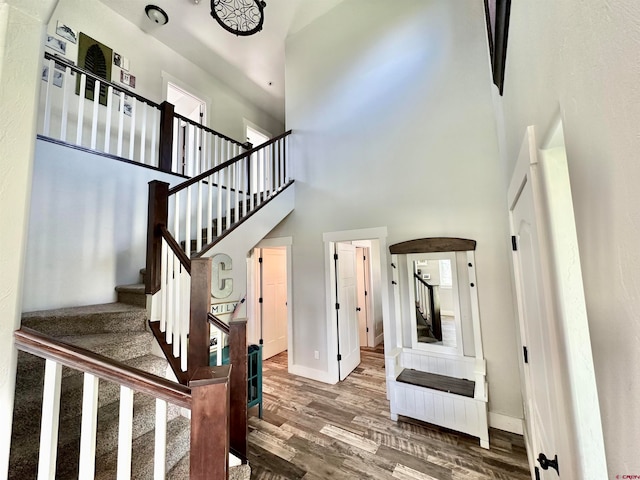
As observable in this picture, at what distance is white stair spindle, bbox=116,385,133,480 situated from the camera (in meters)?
0.97

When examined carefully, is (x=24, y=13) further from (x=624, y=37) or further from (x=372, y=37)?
(x=372, y=37)

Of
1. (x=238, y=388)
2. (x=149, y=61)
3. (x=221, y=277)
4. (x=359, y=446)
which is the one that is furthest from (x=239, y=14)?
(x=359, y=446)

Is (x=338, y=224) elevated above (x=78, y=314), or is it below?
above

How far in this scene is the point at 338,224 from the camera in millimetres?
3771

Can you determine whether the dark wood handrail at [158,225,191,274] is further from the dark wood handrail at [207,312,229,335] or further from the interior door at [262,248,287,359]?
the interior door at [262,248,287,359]

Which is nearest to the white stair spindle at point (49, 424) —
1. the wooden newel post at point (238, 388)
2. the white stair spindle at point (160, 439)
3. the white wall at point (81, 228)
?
the white stair spindle at point (160, 439)

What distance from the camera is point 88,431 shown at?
975mm

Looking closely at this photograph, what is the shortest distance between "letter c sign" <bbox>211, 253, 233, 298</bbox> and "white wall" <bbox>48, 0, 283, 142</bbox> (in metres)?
3.18

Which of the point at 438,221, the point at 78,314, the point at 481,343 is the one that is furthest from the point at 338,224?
the point at 78,314

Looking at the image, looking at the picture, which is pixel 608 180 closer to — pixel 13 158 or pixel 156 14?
pixel 13 158

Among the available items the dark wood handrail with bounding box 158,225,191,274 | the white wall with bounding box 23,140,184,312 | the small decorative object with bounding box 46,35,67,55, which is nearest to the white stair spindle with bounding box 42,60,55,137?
the white wall with bounding box 23,140,184,312

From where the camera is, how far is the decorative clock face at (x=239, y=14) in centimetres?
309

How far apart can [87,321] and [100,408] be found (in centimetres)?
77

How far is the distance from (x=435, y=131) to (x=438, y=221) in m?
1.08
